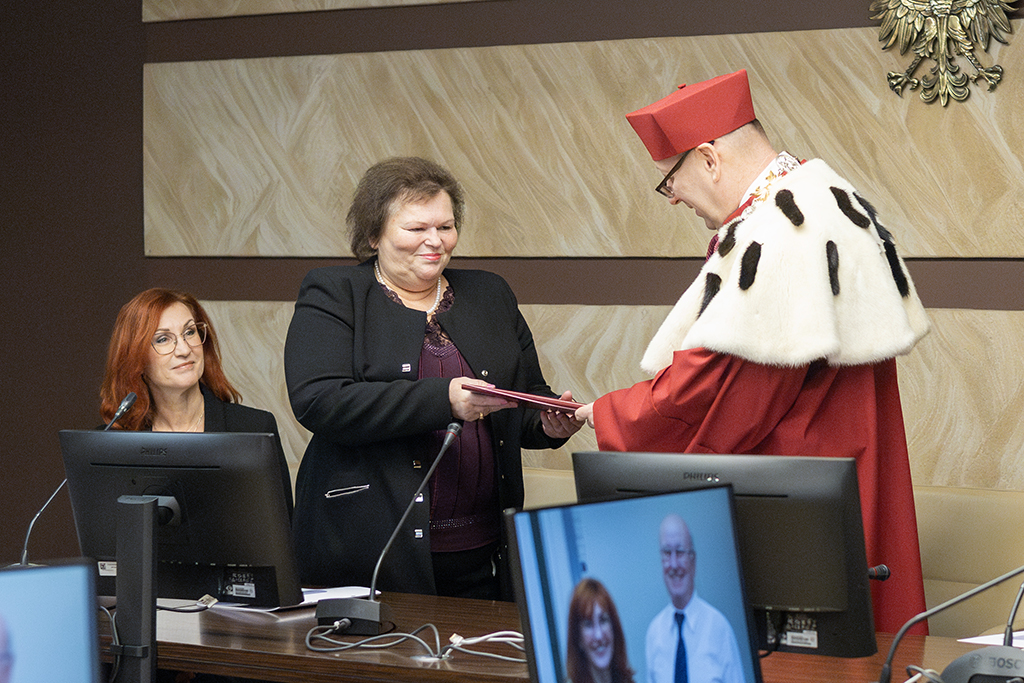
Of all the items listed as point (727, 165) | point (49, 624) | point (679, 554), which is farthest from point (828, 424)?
point (49, 624)

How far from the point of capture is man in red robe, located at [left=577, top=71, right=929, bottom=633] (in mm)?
1948

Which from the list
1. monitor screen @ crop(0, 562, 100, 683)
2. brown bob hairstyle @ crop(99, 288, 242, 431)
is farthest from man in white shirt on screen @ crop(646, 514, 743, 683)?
brown bob hairstyle @ crop(99, 288, 242, 431)

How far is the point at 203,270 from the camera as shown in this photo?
4.00 m

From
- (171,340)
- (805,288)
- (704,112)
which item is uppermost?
(704,112)

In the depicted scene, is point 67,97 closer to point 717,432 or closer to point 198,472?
point 198,472

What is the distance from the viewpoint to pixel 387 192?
99.4 inches

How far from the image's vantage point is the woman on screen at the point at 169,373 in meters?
2.74

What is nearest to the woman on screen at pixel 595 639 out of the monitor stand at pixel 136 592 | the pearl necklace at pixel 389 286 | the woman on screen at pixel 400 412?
the monitor stand at pixel 136 592

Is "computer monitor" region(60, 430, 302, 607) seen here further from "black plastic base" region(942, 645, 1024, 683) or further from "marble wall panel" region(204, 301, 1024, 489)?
"marble wall panel" region(204, 301, 1024, 489)

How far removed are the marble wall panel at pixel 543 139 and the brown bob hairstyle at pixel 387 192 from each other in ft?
3.24

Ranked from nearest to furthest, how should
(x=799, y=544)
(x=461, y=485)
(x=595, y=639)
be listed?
(x=595, y=639), (x=799, y=544), (x=461, y=485)

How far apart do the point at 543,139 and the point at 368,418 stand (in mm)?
1528

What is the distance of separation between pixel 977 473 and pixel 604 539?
7.36 feet

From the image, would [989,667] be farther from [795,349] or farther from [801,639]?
[795,349]
